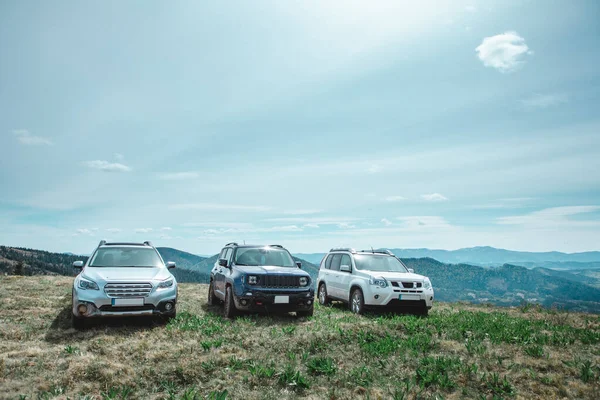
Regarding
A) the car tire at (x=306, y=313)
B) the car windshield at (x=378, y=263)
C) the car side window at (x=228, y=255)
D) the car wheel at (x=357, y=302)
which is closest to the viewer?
the car tire at (x=306, y=313)

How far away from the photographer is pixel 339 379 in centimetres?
608

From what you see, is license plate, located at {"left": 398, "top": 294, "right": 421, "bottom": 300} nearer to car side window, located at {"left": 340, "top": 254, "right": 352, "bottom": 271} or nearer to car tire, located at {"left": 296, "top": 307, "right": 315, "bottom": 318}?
car side window, located at {"left": 340, "top": 254, "right": 352, "bottom": 271}

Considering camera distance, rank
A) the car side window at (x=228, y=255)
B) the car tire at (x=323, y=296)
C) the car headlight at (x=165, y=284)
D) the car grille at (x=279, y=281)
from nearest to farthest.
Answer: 1. the car headlight at (x=165, y=284)
2. the car grille at (x=279, y=281)
3. the car side window at (x=228, y=255)
4. the car tire at (x=323, y=296)

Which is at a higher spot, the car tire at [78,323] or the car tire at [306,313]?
the car tire at [78,323]

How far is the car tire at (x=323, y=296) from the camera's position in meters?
15.2

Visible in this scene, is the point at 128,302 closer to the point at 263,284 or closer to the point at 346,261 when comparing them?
the point at 263,284

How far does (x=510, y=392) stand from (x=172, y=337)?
6.65 m

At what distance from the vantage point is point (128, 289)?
9.17 meters

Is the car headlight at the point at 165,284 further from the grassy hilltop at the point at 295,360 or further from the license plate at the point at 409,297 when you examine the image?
the license plate at the point at 409,297

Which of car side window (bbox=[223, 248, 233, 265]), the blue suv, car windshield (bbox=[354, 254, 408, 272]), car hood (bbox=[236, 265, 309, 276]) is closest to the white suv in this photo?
car windshield (bbox=[354, 254, 408, 272])

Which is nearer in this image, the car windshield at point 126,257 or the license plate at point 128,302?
the license plate at point 128,302

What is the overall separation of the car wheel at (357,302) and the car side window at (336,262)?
1.81 m

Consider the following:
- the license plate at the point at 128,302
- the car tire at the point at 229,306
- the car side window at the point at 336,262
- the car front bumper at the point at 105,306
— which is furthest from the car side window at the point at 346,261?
the license plate at the point at 128,302

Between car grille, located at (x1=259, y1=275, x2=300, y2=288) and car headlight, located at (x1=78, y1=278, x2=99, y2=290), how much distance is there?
4155 mm
